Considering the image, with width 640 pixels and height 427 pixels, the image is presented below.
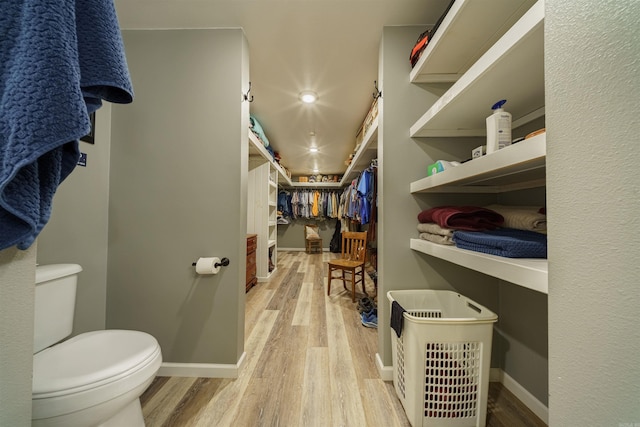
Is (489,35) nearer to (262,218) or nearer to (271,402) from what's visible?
(271,402)

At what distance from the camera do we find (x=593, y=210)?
0.40 m

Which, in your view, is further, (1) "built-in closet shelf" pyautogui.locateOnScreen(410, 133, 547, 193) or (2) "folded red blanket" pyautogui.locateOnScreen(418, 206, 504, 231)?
(2) "folded red blanket" pyautogui.locateOnScreen(418, 206, 504, 231)

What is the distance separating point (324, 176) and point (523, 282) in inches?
225

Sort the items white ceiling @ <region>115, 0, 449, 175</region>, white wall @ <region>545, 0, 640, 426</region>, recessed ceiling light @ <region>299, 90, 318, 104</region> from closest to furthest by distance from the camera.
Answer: white wall @ <region>545, 0, 640, 426</region>, white ceiling @ <region>115, 0, 449, 175</region>, recessed ceiling light @ <region>299, 90, 318, 104</region>

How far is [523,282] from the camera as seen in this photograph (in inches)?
25.7

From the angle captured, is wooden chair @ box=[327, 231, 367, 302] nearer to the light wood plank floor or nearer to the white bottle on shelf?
the light wood plank floor

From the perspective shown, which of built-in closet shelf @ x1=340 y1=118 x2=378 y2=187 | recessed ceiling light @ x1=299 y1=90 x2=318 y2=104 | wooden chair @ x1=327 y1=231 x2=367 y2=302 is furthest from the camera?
wooden chair @ x1=327 y1=231 x2=367 y2=302

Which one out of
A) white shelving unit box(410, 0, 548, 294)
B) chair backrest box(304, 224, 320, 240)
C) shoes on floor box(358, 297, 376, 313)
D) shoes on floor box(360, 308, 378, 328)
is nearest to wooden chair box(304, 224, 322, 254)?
chair backrest box(304, 224, 320, 240)

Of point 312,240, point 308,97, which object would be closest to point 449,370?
point 308,97

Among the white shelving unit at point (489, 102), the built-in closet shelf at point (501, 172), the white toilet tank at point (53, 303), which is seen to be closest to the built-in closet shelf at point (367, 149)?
the white shelving unit at point (489, 102)

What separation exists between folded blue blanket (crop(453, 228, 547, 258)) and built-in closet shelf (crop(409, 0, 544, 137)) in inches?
24.5

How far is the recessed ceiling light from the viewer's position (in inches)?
85.3

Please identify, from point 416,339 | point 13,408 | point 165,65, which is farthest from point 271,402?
point 165,65

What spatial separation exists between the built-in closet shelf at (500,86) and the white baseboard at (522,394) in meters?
1.45
